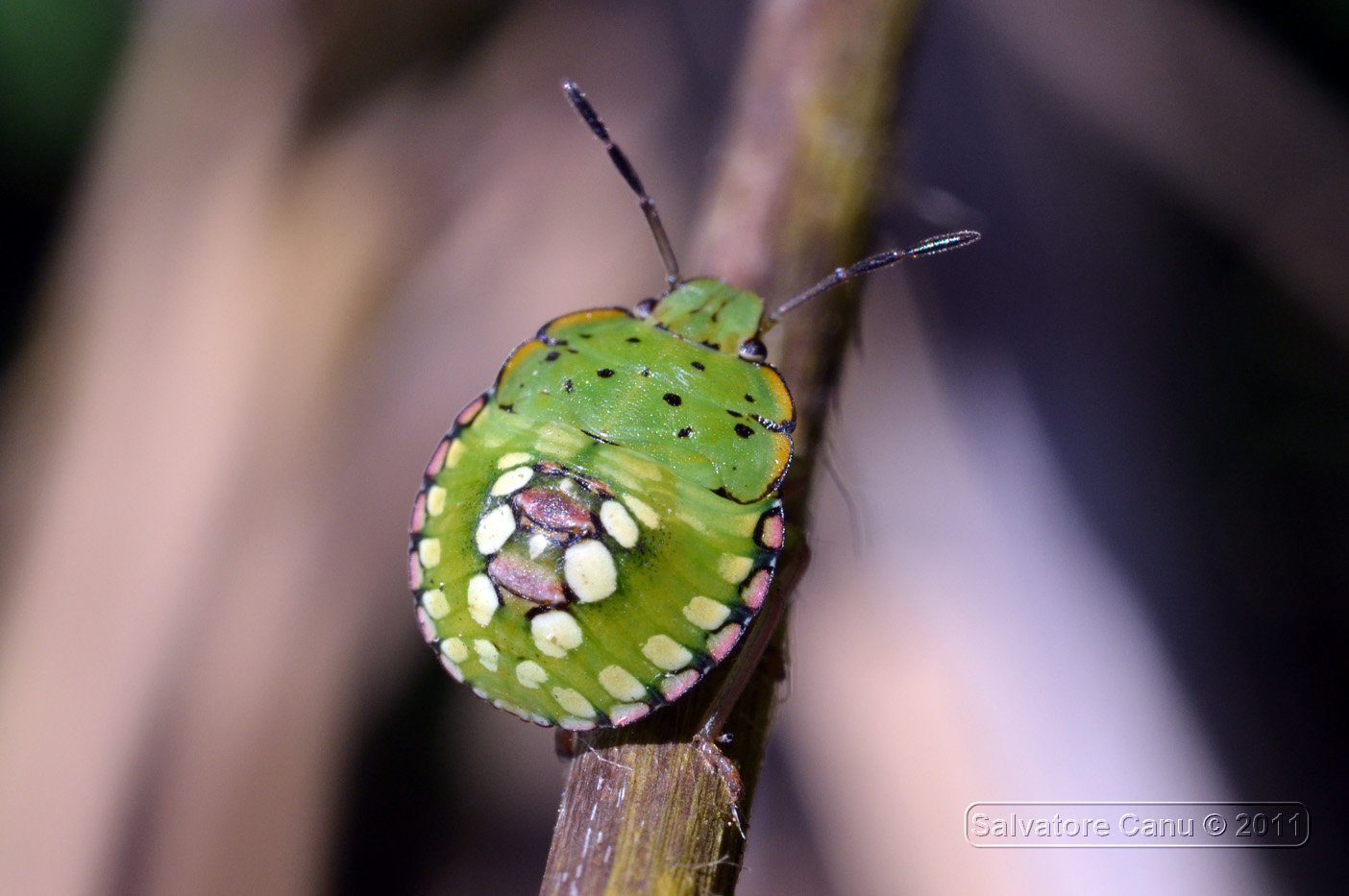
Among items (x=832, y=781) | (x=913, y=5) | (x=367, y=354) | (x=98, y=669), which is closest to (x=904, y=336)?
(x=913, y=5)

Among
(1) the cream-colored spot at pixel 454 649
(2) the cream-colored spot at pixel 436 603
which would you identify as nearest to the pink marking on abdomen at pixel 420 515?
(2) the cream-colored spot at pixel 436 603

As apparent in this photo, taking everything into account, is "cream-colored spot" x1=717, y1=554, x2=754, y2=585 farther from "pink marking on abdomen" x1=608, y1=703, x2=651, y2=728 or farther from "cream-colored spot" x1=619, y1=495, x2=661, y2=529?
"pink marking on abdomen" x1=608, y1=703, x2=651, y2=728

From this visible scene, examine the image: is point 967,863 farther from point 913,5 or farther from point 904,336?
point 913,5

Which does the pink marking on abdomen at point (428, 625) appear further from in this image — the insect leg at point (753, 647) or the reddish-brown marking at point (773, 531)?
the reddish-brown marking at point (773, 531)

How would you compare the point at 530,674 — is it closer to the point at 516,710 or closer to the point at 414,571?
the point at 516,710

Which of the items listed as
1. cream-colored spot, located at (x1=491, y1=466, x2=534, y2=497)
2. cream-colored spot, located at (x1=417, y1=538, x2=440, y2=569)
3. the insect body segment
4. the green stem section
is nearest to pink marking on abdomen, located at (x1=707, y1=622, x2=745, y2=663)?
the insect body segment

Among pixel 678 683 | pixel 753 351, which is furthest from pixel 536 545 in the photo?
pixel 753 351
